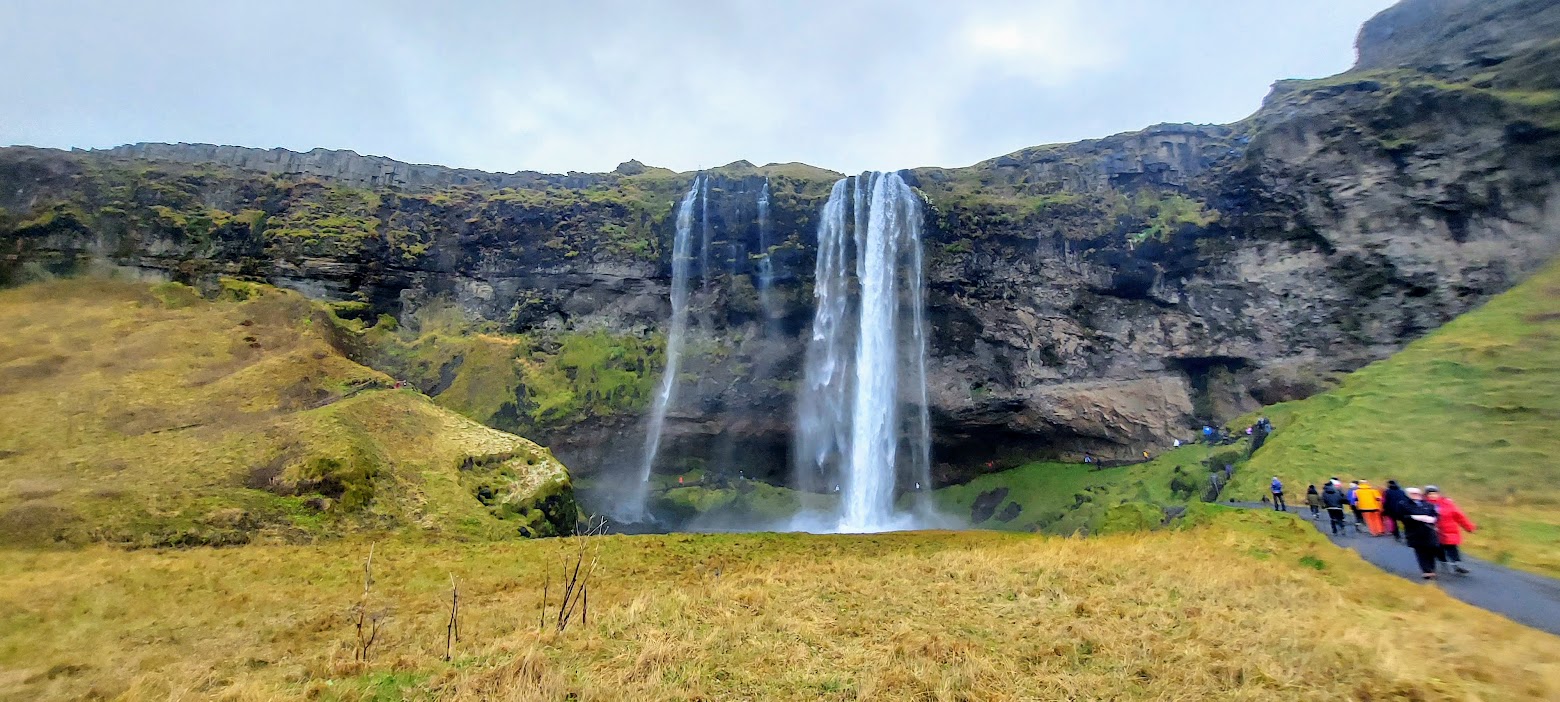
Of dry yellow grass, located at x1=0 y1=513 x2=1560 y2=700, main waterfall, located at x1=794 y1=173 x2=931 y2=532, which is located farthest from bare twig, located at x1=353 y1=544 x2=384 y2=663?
main waterfall, located at x1=794 y1=173 x2=931 y2=532

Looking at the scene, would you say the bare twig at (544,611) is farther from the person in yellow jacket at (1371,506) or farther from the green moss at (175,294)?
the green moss at (175,294)

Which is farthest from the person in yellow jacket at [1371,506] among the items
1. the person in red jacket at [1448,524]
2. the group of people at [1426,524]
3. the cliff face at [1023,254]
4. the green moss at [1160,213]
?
the green moss at [1160,213]

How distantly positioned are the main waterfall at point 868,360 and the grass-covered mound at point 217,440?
65.8 ft

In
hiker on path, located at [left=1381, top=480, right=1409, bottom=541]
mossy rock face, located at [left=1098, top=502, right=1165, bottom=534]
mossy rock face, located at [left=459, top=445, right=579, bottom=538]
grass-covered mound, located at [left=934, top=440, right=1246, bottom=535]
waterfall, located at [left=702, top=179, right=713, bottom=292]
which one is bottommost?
grass-covered mound, located at [left=934, top=440, right=1246, bottom=535]

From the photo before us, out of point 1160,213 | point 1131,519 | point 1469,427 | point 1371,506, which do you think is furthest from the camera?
point 1160,213

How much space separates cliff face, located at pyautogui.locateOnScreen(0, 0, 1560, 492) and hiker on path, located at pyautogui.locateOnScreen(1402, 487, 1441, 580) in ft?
109

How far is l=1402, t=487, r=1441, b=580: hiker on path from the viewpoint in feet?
35.5

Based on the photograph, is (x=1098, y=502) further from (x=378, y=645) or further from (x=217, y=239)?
(x=217, y=239)

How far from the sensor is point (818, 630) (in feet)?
32.4

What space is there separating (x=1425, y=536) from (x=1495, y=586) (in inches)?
40.1

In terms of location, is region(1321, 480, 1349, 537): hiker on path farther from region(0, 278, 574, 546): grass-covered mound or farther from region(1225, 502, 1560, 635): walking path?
region(0, 278, 574, 546): grass-covered mound

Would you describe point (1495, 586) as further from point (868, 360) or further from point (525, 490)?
point (868, 360)

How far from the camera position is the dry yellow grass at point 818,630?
23.6 ft

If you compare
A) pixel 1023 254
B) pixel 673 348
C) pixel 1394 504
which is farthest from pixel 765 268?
pixel 1394 504
